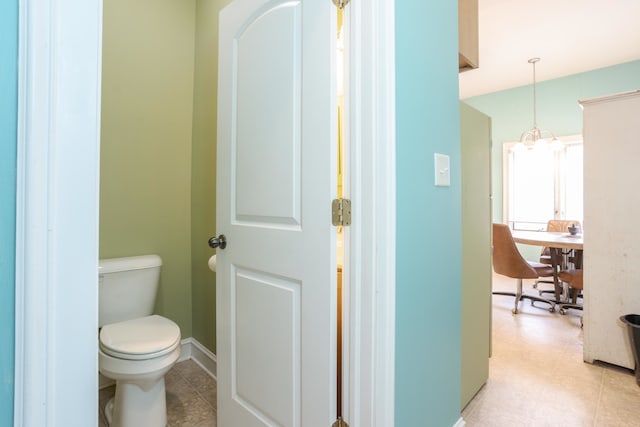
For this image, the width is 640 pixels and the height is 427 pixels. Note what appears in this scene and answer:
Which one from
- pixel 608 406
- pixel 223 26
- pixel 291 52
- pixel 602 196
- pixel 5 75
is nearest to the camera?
pixel 5 75

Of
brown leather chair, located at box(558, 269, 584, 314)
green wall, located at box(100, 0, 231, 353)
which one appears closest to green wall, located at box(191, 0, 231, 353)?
green wall, located at box(100, 0, 231, 353)

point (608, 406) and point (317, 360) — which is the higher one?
point (317, 360)

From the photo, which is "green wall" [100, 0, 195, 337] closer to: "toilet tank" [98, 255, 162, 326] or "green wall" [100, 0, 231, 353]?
"green wall" [100, 0, 231, 353]

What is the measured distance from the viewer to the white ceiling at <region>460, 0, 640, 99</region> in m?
2.82

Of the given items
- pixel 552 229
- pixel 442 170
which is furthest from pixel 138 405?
pixel 552 229

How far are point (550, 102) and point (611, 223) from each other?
125 inches

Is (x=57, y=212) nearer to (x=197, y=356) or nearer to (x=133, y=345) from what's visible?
(x=133, y=345)

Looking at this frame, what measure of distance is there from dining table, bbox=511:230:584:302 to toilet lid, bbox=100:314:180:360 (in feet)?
9.58

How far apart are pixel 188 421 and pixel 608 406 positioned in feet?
7.14

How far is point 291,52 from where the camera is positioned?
1169 millimetres

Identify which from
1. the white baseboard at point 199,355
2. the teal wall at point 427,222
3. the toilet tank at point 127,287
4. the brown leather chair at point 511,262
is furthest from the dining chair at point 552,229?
the toilet tank at point 127,287

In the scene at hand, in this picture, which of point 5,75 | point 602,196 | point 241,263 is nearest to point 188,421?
point 241,263

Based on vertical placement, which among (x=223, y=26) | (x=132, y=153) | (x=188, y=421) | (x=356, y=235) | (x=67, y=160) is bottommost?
(x=188, y=421)

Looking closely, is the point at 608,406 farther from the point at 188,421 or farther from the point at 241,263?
the point at 188,421
